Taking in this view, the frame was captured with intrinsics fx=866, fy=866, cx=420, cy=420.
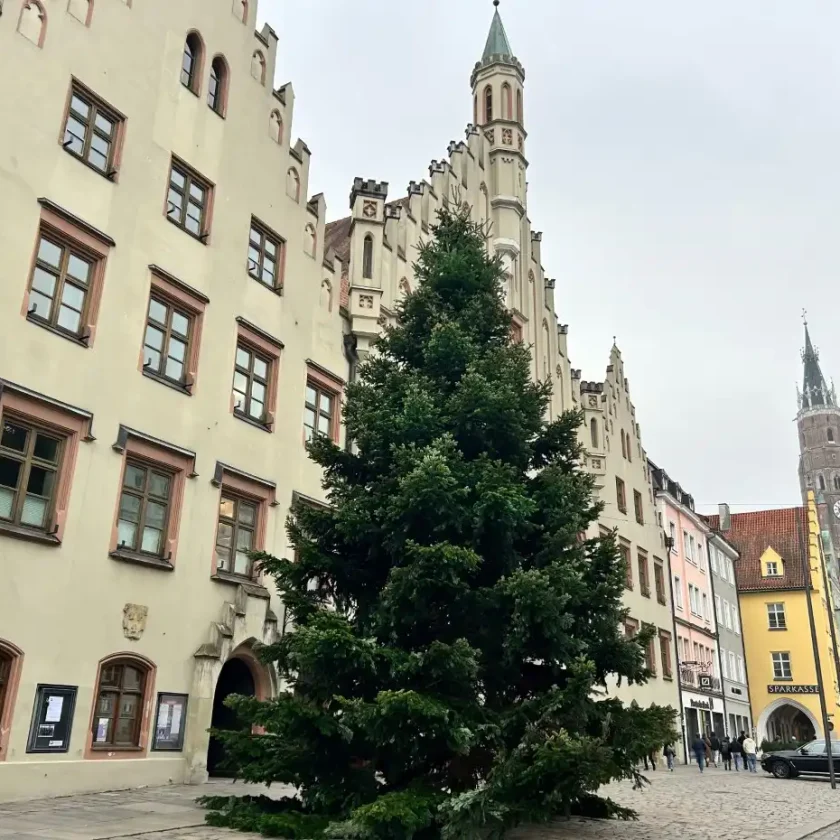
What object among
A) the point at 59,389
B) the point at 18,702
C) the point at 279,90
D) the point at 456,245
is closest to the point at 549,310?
the point at 279,90

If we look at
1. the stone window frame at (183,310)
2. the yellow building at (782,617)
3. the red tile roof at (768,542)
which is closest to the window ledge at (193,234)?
the stone window frame at (183,310)

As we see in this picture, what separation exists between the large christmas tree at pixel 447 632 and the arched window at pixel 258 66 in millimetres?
10978

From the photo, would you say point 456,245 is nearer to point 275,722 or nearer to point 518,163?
point 275,722

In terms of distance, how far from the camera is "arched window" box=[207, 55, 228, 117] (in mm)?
19344

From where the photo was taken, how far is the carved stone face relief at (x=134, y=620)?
48.9 feet

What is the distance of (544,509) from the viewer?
1167 centimetres

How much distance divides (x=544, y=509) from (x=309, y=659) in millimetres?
3790

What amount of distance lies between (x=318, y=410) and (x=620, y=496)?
19.6 meters

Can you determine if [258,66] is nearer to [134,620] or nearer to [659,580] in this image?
[134,620]

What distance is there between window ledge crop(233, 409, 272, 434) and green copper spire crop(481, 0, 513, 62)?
72.1 ft

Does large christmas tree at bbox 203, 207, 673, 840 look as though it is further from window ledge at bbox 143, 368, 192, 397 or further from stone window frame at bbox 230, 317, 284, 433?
stone window frame at bbox 230, 317, 284, 433

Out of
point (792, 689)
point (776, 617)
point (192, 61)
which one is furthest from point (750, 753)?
point (192, 61)

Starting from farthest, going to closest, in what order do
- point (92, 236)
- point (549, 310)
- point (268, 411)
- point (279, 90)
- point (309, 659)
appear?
point (549, 310)
point (279, 90)
point (268, 411)
point (92, 236)
point (309, 659)

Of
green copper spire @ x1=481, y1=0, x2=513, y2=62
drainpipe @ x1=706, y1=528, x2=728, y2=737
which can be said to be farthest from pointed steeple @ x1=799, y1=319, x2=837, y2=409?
green copper spire @ x1=481, y1=0, x2=513, y2=62
